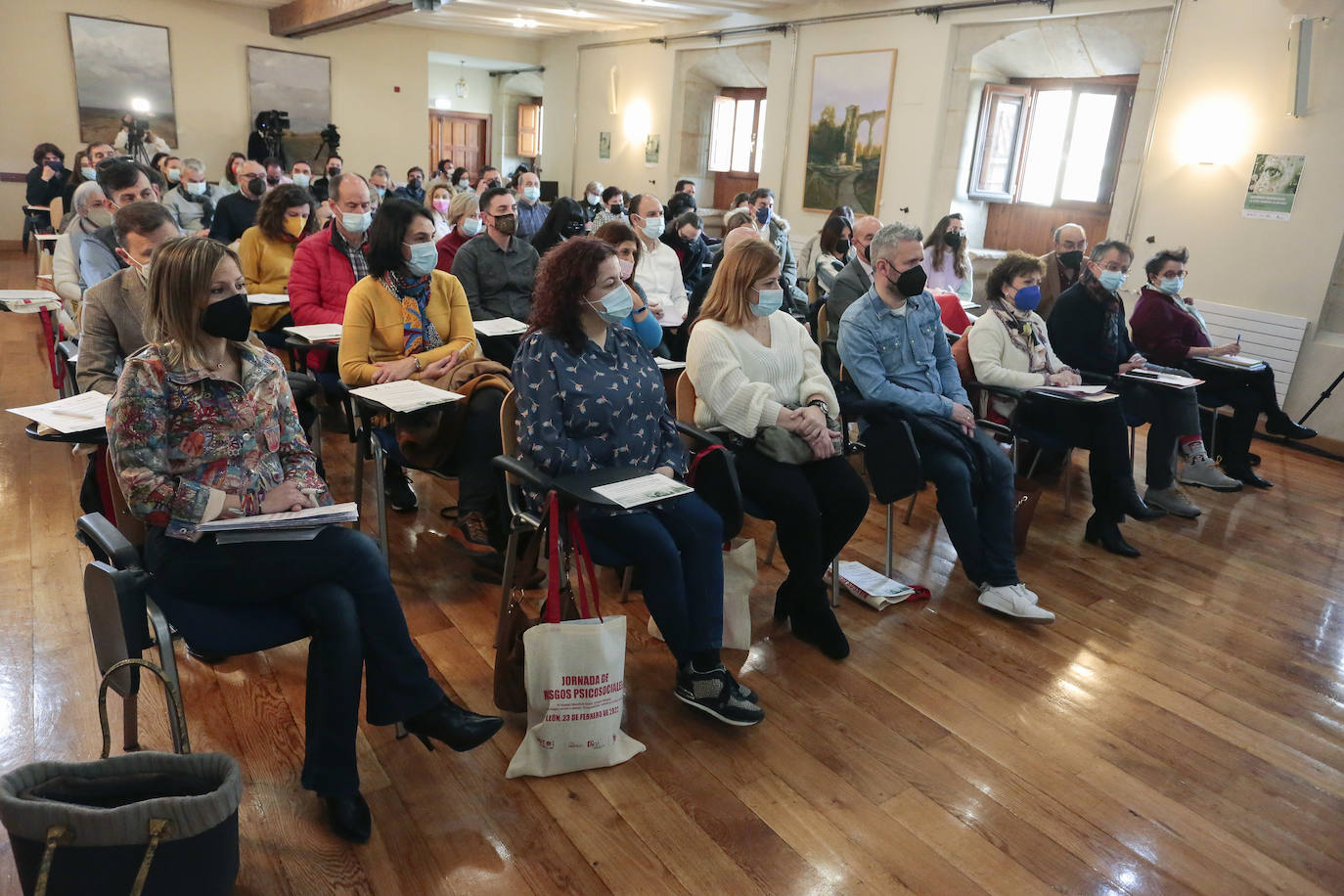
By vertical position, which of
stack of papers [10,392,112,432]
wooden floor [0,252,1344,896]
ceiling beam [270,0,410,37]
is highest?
ceiling beam [270,0,410,37]

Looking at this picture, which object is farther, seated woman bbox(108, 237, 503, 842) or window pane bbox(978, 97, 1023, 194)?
window pane bbox(978, 97, 1023, 194)

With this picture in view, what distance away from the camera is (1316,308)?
600 centimetres

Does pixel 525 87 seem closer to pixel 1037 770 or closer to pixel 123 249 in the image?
pixel 123 249

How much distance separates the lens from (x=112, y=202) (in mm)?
3816

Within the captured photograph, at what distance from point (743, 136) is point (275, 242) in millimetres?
8827

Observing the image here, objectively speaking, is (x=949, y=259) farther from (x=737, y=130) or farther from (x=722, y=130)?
(x=722, y=130)

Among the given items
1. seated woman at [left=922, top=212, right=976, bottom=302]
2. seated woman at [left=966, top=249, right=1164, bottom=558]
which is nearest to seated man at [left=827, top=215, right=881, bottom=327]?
seated woman at [left=966, top=249, right=1164, bottom=558]

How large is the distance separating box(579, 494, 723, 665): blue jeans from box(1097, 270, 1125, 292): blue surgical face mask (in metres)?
2.87

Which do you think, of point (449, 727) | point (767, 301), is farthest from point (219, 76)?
point (449, 727)

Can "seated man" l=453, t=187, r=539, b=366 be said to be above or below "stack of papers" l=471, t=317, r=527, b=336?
above

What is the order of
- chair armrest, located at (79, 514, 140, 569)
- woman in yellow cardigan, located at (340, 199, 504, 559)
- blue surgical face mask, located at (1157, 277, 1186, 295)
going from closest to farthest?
chair armrest, located at (79, 514, 140, 569) → woman in yellow cardigan, located at (340, 199, 504, 559) → blue surgical face mask, located at (1157, 277, 1186, 295)

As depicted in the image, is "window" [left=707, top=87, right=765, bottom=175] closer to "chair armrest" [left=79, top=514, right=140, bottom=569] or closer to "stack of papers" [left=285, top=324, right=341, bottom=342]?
"stack of papers" [left=285, top=324, right=341, bottom=342]

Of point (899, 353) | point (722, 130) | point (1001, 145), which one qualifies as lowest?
point (899, 353)

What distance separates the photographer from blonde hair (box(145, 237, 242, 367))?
74.0 inches
